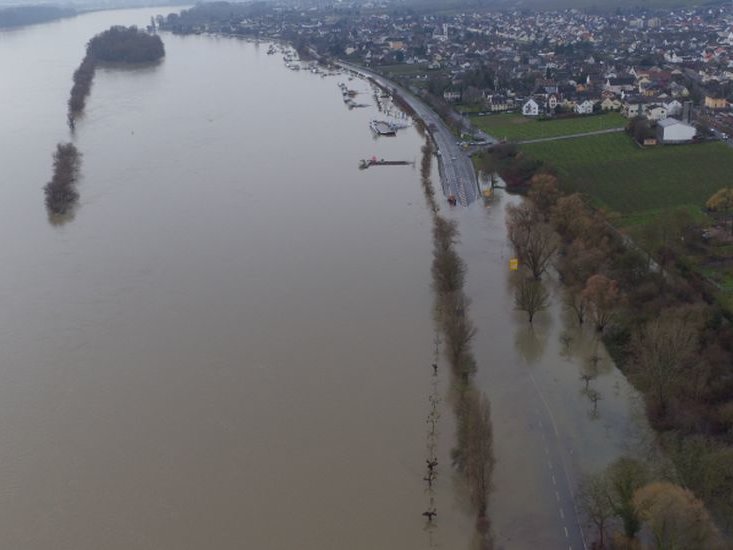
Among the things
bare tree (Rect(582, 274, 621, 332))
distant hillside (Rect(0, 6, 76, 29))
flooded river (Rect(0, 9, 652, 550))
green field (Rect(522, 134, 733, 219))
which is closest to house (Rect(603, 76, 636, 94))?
green field (Rect(522, 134, 733, 219))

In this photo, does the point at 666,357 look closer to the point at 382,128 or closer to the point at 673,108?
the point at 382,128

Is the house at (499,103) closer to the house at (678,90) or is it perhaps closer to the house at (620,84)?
the house at (620,84)

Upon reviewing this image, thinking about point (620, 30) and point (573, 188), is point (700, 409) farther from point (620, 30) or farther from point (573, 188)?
point (620, 30)

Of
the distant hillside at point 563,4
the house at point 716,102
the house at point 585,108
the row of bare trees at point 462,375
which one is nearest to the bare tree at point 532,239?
the row of bare trees at point 462,375

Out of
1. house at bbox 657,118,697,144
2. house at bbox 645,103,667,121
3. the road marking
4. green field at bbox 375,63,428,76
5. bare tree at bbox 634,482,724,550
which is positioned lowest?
the road marking

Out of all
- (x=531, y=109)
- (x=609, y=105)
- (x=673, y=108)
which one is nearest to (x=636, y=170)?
(x=673, y=108)

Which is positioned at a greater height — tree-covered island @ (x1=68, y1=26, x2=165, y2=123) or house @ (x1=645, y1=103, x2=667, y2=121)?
tree-covered island @ (x1=68, y1=26, x2=165, y2=123)

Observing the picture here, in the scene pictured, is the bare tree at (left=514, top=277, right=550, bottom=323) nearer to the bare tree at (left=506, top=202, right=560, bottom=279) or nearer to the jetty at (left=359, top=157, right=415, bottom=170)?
the bare tree at (left=506, top=202, right=560, bottom=279)
